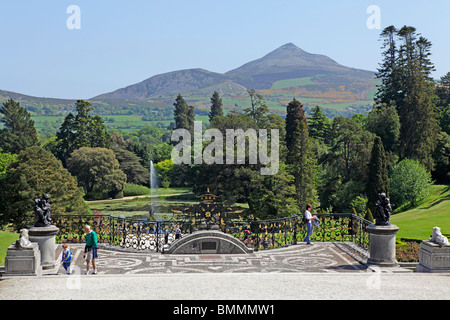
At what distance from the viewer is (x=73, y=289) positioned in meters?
15.1

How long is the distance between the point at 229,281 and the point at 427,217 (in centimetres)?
3351

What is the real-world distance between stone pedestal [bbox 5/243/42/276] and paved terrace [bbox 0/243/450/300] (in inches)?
14.7

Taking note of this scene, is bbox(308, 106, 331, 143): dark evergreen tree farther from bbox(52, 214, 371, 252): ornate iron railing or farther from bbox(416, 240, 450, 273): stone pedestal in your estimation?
bbox(416, 240, 450, 273): stone pedestal

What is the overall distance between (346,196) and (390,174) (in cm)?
615

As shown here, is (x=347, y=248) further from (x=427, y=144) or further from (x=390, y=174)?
(x=427, y=144)

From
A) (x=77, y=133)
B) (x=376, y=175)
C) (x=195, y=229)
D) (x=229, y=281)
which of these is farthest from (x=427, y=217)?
(x=77, y=133)

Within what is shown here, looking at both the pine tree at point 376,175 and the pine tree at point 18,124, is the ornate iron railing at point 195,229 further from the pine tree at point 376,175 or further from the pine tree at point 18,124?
the pine tree at point 18,124

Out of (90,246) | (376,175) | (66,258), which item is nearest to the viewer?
(90,246)

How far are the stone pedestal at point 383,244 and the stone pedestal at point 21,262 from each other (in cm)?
1112

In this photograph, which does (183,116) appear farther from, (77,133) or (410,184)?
(410,184)

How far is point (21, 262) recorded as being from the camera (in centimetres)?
1700

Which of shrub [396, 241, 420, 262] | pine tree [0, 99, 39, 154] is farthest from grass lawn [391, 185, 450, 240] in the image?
pine tree [0, 99, 39, 154]

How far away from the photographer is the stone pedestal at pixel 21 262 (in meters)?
16.9

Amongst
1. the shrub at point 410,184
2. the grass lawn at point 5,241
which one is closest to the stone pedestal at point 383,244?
the grass lawn at point 5,241
